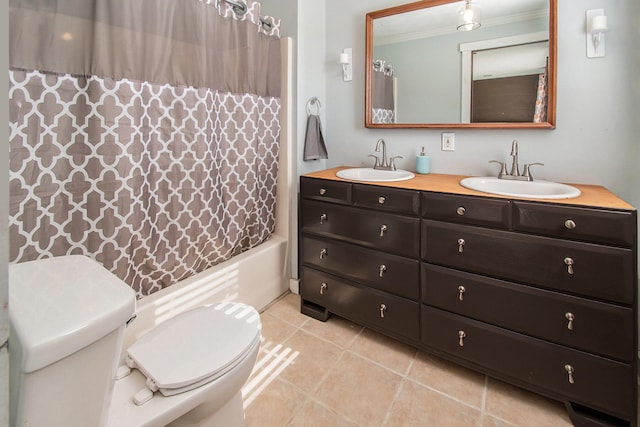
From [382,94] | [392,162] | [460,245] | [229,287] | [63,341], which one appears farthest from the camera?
[382,94]

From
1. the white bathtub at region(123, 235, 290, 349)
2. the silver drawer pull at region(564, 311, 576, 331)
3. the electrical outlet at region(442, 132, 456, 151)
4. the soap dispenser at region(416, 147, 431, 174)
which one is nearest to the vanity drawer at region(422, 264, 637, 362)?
the silver drawer pull at region(564, 311, 576, 331)

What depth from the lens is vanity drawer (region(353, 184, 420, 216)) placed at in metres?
1.62

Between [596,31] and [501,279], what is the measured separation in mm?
1228

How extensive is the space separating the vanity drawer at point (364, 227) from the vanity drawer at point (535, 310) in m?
0.16

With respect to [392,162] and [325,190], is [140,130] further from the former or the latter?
[392,162]

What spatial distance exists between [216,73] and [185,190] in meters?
0.65

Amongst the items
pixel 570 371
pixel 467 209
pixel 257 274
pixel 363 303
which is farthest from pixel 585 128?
pixel 257 274

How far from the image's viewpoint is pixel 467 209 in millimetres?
1476

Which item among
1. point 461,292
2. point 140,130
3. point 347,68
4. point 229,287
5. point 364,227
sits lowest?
point 229,287

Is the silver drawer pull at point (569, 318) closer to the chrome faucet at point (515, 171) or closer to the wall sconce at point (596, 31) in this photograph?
the chrome faucet at point (515, 171)

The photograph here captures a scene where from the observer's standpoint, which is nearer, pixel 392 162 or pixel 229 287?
pixel 229 287

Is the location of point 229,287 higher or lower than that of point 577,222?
lower

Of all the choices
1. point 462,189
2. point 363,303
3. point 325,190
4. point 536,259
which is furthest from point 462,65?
point 363,303

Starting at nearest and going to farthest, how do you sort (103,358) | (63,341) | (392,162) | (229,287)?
(63,341) → (103,358) → (229,287) → (392,162)
